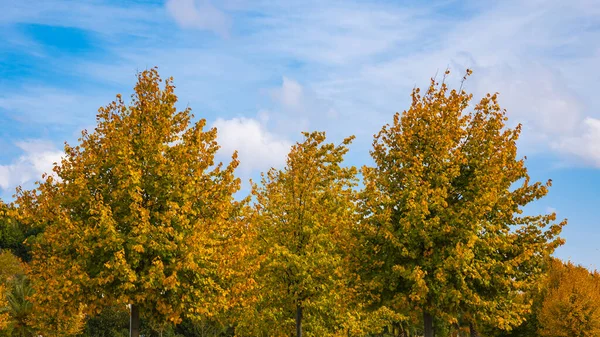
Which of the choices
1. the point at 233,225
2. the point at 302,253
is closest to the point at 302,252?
the point at 302,253

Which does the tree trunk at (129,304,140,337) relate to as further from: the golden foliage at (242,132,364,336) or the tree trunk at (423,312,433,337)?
the tree trunk at (423,312,433,337)

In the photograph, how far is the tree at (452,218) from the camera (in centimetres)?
2131

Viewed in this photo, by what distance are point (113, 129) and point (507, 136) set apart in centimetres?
1539

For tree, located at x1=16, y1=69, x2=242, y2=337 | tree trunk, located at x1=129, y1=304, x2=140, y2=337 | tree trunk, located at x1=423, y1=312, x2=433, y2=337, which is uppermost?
tree, located at x1=16, y1=69, x2=242, y2=337

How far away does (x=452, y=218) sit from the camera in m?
21.7

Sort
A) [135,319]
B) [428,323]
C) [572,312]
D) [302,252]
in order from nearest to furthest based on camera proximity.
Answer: [135,319] < [428,323] < [302,252] < [572,312]

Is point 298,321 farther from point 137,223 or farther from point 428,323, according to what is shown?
point 137,223

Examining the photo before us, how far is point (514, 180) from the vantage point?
2386 centimetres

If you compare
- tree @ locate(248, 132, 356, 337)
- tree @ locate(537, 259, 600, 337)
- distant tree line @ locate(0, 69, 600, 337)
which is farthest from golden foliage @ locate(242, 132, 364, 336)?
tree @ locate(537, 259, 600, 337)

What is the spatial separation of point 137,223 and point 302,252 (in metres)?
11.4

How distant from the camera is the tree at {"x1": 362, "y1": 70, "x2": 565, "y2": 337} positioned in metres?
21.3

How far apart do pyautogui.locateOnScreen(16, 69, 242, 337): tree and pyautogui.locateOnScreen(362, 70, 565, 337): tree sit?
19.8ft

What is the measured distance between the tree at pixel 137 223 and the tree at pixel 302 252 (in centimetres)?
674

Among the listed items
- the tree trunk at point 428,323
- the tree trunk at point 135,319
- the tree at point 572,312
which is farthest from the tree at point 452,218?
the tree at point 572,312
